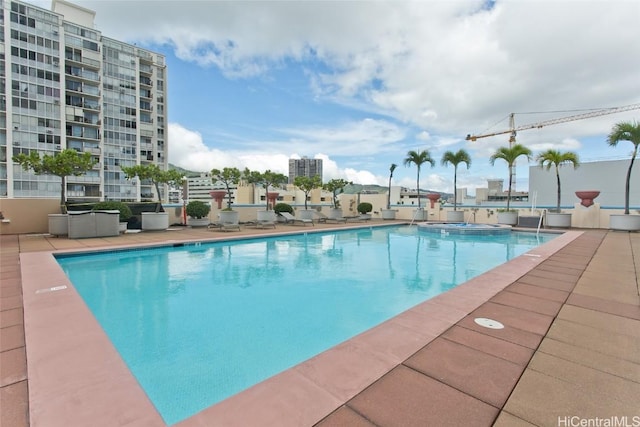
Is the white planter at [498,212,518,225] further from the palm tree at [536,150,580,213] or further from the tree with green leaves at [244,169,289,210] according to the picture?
the tree with green leaves at [244,169,289,210]

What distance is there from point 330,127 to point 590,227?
1631 cm

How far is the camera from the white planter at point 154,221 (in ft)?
37.5

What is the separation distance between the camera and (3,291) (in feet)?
12.7

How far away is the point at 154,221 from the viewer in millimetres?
11555

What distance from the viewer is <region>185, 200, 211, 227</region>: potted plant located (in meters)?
13.2

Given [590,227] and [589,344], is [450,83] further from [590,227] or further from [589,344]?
[589,344]

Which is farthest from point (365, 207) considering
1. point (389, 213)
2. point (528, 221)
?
point (528, 221)

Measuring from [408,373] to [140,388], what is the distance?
1.77m

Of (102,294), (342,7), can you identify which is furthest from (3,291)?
(342,7)

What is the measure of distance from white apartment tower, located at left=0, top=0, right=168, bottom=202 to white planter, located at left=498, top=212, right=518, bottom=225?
35.1 metres

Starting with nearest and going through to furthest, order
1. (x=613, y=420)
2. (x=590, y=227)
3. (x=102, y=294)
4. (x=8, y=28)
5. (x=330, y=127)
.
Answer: (x=613, y=420), (x=102, y=294), (x=590, y=227), (x=330, y=127), (x=8, y=28)

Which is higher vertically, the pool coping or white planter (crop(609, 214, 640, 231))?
white planter (crop(609, 214, 640, 231))

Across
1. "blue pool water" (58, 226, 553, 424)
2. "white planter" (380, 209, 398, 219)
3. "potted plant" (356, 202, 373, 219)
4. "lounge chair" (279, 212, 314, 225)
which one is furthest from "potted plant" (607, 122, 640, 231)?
"lounge chair" (279, 212, 314, 225)

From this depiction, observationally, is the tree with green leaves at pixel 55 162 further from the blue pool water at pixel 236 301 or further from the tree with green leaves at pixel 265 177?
the tree with green leaves at pixel 265 177
